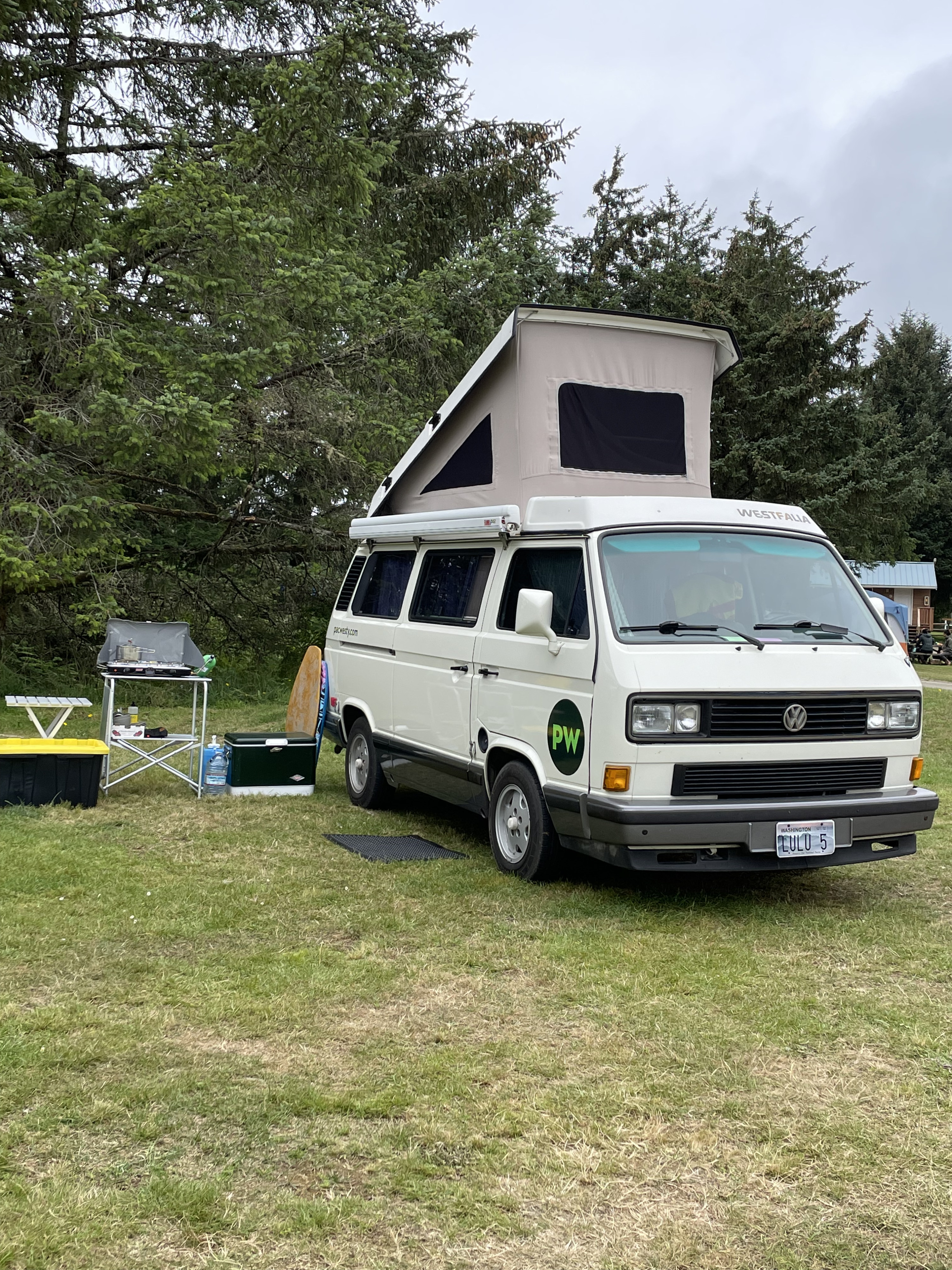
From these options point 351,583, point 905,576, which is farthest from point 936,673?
point 351,583

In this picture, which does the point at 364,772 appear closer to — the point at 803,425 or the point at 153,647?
the point at 153,647

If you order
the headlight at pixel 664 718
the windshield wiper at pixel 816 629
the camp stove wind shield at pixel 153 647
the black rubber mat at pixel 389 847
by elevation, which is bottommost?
the black rubber mat at pixel 389 847

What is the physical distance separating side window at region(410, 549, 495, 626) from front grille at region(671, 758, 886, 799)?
7.04 ft

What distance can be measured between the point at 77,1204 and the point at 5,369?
11.5m

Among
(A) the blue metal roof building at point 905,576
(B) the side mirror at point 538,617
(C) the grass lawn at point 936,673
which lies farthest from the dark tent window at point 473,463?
(A) the blue metal roof building at point 905,576

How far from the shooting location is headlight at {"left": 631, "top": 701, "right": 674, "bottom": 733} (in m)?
5.97

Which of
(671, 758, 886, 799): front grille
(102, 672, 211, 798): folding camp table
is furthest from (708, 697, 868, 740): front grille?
(102, 672, 211, 798): folding camp table

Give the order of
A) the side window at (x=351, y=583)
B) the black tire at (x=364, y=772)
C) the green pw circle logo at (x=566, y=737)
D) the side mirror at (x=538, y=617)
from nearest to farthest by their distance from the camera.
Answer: the green pw circle logo at (x=566, y=737), the side mirror at (x=538, y=617), the black tire at (x=364, y=772), the side window at (x=351, y=583)

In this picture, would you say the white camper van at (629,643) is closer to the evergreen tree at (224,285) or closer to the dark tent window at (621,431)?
the dark tent window at (621,431)

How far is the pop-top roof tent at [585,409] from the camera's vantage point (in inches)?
313

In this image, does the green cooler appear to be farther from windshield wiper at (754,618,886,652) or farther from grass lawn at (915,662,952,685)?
grass lawn at (915,662,952,685)

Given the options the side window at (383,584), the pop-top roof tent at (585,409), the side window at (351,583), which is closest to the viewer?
the pop-top roof tent at (585,409)

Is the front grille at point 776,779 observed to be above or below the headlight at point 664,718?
below

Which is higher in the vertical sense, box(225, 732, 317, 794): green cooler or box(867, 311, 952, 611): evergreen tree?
box(867, 311, 952, 611): evergreen tree
